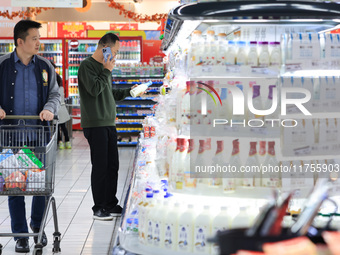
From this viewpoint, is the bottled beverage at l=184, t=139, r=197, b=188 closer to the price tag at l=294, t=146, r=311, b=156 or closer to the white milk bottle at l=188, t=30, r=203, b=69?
the white milk bottle at l=188, t=30, r=203, b=69

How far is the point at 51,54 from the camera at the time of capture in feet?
46.4

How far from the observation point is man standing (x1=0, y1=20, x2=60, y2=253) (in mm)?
4496

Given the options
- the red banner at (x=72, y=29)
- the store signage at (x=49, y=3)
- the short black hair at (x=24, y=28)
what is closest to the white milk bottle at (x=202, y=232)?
the short black hair at (x=24, y=28)

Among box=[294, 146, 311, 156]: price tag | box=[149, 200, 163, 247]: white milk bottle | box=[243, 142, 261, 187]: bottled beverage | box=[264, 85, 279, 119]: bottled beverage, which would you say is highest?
box=[264, 85, 279, 119]: bottled beverage

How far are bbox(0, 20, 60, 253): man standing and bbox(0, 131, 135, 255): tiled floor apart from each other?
272 mm

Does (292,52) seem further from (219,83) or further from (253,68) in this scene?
(219,83)

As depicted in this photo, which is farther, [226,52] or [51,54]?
[51,54]

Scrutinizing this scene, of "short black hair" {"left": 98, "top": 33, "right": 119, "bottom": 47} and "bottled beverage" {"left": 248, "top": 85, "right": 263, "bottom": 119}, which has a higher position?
"short black hair" {"left": 98, "top": 33, "right": 119, "bottom": 47}

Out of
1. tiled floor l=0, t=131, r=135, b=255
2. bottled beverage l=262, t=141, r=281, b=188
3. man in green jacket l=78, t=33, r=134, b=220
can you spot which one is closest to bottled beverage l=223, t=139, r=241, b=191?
bottled beverage l=262, t=141, r=281, b=188

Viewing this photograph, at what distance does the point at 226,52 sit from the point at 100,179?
321 centimetres

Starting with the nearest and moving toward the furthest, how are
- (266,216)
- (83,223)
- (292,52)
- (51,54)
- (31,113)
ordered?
(266,216)
(292,52)
(31,113)
(83,223)
(51,54)

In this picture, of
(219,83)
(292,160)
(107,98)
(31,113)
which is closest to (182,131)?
(219,83)

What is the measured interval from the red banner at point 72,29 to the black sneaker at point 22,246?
57.1ft

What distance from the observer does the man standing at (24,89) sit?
4.50 metres
